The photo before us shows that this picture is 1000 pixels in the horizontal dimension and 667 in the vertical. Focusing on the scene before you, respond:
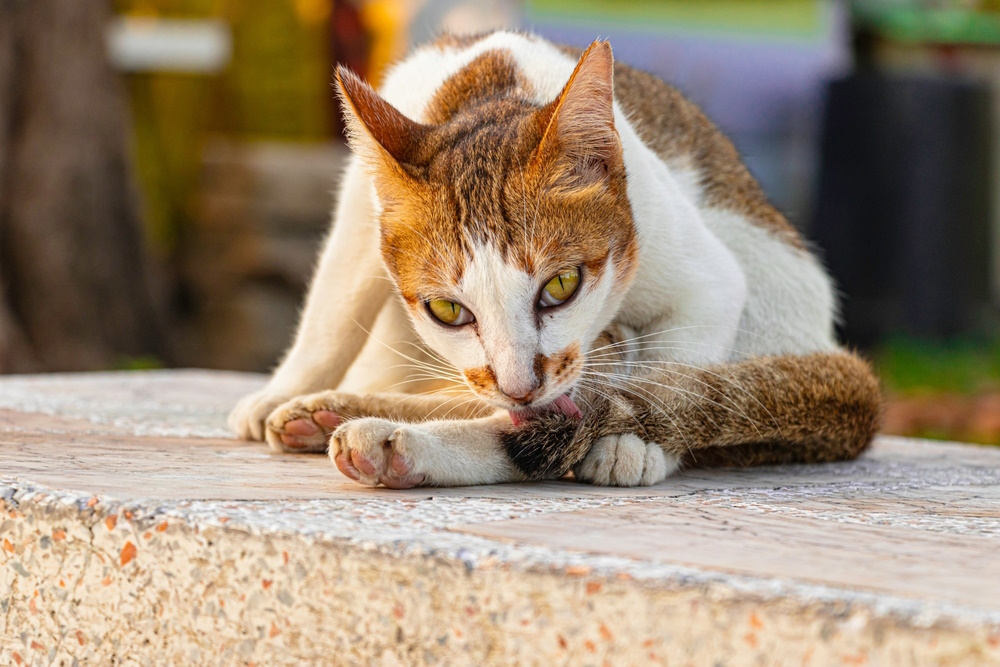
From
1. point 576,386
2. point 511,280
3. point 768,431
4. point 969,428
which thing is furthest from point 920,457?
point 969,428

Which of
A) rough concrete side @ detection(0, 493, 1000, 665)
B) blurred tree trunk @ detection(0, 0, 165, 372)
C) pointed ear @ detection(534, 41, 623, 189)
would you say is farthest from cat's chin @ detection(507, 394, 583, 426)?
blurred tree trunk @ detection(0, 0, 165, 372)

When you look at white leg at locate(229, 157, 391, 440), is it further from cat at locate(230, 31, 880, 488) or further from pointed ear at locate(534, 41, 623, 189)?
pointed ear at locate(534, 41, 623, 189)

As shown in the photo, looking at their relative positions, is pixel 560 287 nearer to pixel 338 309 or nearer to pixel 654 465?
pixel 654 465

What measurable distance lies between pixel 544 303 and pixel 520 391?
0.20 metres

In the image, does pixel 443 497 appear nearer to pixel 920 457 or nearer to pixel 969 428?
pixel 920 457

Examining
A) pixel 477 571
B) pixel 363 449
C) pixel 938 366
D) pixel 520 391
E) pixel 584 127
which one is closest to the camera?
pixel 477 571

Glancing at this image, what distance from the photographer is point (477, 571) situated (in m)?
1.55

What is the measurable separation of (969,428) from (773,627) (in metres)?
5.12

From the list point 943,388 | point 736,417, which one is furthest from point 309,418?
point 943,388

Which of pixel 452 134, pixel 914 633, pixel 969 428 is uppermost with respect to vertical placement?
pixel 452 134

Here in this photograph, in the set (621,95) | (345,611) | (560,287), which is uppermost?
(621,95)

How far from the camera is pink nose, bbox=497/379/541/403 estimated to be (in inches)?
84.7

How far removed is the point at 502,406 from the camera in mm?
2205

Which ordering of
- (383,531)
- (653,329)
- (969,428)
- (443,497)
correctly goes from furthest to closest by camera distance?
(969,428) < (653,329) < (443,497) < (383,531)
